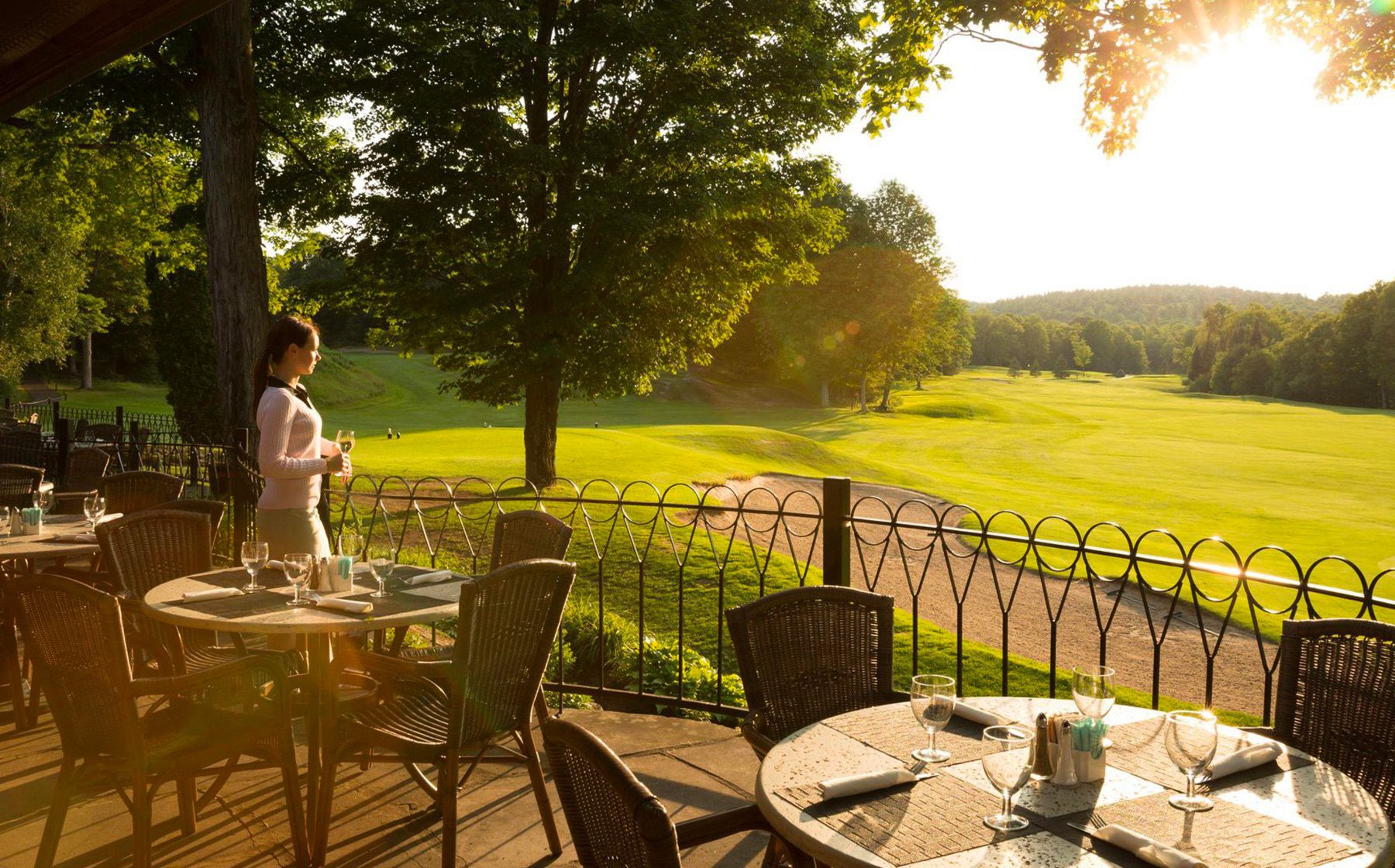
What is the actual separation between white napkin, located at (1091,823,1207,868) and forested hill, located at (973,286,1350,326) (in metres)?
144

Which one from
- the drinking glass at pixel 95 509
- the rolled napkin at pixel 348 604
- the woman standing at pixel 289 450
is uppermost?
the woman standing at pixel 289 450

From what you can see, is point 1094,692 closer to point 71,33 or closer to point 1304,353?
point 71,33

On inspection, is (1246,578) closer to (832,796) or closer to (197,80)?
(832,796)

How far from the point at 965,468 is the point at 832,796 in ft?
124

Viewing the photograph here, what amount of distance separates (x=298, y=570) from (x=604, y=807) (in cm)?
272

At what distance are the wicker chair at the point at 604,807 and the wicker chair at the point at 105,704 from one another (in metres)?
2.09

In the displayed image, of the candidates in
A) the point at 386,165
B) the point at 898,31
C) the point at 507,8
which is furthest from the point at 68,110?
the point at 898,31

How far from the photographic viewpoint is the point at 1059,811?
227 cm

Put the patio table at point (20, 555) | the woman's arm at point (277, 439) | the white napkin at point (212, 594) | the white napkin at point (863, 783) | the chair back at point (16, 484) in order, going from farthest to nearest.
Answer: the chair back at point (16, 484)
the patio table at point (20, 555)
the woman's arm at point (277, 439)
the white napkin at point (212, 594)
the white napkin at point (863, 783)

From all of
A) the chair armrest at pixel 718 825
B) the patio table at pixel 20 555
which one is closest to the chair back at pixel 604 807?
the chair armrest at pixel 718 825

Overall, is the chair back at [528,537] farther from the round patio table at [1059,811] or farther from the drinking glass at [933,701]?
the drinking glass at [933,701]

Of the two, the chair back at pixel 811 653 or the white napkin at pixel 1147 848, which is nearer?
the white napkin at pixel 1147 848

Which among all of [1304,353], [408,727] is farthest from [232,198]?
[1304,353]

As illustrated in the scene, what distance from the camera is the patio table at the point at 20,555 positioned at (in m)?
5.39
